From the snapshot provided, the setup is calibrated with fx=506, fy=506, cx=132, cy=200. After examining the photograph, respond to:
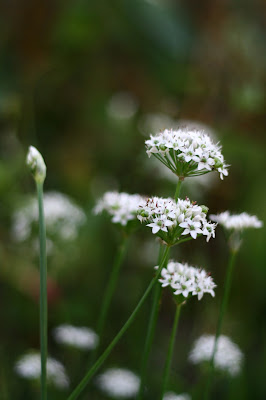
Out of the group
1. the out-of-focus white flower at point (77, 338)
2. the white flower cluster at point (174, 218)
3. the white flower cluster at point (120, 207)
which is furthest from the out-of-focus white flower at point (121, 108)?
the white flower cluster at point (174, 218)

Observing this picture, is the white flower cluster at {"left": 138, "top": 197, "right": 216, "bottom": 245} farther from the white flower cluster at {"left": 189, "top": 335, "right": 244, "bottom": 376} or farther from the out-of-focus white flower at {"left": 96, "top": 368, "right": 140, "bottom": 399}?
the out-of-focus white flower at {"left": 96, "top": 368, "right": 140, "bottom": 399}

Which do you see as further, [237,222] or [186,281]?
[237,222]

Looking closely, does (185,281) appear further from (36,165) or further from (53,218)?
(53,218)

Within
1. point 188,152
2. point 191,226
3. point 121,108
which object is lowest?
point 191,226

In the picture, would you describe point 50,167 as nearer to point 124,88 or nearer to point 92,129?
point 92,129

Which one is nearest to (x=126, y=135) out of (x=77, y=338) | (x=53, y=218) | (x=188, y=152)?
(x=53, y=218)

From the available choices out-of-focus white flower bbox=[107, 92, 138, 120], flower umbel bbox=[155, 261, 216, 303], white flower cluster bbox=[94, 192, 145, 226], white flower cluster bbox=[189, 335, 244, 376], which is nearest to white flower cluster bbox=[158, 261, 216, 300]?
flower umbel bbox=[155, 261, 216, 303]
